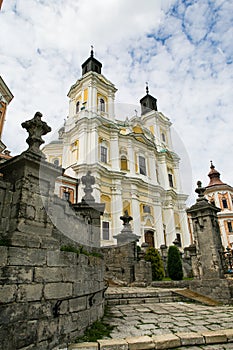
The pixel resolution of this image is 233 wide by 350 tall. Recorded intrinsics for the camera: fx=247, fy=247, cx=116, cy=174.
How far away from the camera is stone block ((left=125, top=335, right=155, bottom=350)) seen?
147 inches

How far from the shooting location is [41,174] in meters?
4.40

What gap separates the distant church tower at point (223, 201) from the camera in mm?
37688

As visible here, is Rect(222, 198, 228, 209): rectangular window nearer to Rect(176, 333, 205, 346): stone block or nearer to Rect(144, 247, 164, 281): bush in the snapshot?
Rect(144, 247, 164, 281): bush

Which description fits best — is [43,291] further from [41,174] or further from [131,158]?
[131,158]

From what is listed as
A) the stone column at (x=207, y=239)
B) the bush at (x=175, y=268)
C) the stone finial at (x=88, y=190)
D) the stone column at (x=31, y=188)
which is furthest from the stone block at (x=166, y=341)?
the bush at (x=175, y=268)

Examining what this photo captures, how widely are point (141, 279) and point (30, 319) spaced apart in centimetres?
892

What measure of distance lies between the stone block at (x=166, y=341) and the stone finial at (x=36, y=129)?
3774 millimetres

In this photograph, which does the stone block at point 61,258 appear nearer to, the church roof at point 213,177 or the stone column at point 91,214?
the stone column at point 91,214

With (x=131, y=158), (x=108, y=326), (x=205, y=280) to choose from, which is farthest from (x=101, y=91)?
(x=108, y=326)

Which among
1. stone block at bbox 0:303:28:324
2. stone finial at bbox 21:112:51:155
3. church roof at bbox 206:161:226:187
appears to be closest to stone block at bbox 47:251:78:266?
stone block at bbox 0:303:28:324

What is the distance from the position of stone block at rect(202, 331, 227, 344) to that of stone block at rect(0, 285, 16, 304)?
314 cm

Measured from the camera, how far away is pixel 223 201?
40094 mm

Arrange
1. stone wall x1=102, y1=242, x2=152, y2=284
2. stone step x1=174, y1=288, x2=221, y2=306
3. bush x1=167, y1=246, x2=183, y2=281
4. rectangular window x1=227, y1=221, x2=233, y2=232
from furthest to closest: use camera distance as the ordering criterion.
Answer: rectangular window x1=227, y1=221, x2=233, y2=232 → bush x1=167, y1=246, x2=183, y2=281 → stone wall x1=102, y1=242, x2=152, y2=284 → stone step x1=174, y1=288, x2=221, y2=306

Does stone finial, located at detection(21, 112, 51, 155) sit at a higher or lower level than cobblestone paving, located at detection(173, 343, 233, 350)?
higher
